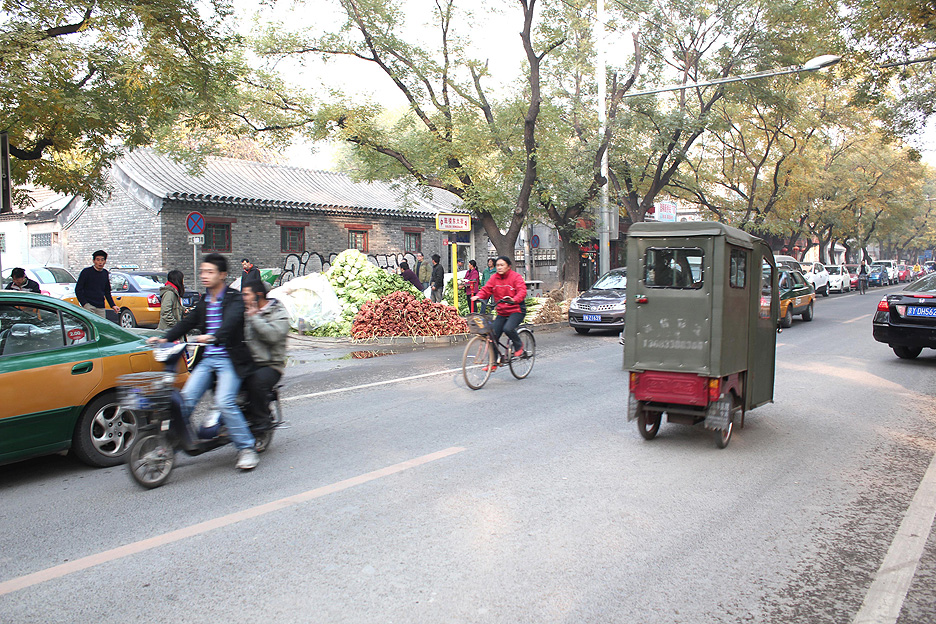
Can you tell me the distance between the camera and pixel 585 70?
25109mm

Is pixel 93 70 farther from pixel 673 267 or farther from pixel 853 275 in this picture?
pixel 853 275

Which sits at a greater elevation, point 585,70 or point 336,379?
point 585,70

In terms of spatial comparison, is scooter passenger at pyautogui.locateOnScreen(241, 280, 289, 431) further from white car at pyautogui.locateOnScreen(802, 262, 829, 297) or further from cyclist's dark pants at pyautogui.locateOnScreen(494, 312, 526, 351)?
white car at pyautogui.locateOnScreen(802, 262, 829, 297)

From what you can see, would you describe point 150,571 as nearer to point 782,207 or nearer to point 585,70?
point 585,70

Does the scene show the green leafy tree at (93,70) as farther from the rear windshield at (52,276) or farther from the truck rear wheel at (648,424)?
the truck rear wheel at (648,424)

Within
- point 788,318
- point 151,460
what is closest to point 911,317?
point 788,318

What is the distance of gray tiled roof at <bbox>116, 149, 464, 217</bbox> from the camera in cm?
2284

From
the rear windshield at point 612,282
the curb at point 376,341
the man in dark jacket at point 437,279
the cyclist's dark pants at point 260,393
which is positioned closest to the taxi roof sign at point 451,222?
the curb at point 376,341

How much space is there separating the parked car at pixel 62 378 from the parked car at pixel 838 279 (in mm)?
40027

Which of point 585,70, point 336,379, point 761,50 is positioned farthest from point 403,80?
point 761,50

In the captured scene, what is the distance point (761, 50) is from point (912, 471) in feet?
66.6

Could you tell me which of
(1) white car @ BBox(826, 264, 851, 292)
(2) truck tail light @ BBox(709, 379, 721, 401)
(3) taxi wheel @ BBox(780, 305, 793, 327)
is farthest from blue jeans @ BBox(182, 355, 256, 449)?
(1) white car @ BBox(826, 264, 851, 292)

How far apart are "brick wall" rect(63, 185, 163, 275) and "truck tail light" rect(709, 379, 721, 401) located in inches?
796

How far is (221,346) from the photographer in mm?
5480
